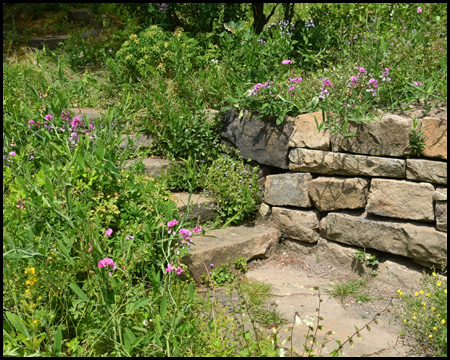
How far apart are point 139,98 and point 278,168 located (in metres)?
1.54

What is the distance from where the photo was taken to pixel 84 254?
2.64 m

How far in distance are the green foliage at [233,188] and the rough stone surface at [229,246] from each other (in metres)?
0.16

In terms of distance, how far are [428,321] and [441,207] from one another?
0.84m

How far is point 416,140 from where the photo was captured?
336 cm

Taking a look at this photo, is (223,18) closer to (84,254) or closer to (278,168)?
(278,168)

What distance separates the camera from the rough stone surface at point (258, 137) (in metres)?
4.06

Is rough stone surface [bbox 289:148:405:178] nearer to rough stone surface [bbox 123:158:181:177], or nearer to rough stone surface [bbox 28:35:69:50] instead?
rough stone surface [bbox 123:158:181:177]

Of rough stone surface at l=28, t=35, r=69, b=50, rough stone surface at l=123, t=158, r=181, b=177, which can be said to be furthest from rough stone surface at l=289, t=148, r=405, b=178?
rough stone surface at l=28, t=35, r=69, b=50

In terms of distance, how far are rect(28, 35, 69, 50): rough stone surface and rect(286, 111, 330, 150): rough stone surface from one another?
4.04 meters

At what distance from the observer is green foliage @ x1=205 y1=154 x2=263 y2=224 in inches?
160

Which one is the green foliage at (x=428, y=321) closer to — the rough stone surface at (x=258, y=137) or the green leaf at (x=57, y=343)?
the rough stone surface at (x=258, y=137)

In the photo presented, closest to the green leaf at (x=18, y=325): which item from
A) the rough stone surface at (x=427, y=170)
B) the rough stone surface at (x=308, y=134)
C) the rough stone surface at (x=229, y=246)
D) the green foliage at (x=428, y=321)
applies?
the rough stone surface at (x=229, y=246)

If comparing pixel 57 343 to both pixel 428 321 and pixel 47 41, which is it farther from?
pixel 47 41

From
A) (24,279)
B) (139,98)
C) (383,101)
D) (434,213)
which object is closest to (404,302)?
(434,213)
